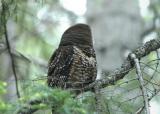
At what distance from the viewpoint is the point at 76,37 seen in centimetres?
454

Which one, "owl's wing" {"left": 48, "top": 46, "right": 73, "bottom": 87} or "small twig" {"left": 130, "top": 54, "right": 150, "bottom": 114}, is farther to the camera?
"owl's wing" {"left": 48, "top": 46, "right": 73, "bottom": 87}

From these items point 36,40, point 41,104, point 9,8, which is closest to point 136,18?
point 36,40

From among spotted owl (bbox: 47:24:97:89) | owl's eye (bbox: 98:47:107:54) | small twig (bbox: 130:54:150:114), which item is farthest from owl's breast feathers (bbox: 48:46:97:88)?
owl's eye (bbox: 98:47:107:54)

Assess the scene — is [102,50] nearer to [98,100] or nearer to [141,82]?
[98,100]

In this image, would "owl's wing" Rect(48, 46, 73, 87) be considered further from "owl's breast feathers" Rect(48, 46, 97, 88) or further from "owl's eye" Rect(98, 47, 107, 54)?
"owl's eye" Rect(98, 47, 107, 54)

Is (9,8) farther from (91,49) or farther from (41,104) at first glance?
(41,104)

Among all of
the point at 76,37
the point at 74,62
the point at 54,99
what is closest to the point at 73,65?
the point at 74,62

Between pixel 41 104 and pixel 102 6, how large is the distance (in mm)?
7034

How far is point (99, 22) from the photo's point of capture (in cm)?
952

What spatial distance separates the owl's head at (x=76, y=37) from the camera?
4496 mm

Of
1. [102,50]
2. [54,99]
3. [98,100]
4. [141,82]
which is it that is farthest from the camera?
[102,50]

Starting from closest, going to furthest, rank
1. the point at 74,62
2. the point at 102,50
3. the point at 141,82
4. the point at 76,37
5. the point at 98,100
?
the point at 141,82 < the point at 98,100 < the point at 74,62 < the point at 76,37 < the point at 102,50

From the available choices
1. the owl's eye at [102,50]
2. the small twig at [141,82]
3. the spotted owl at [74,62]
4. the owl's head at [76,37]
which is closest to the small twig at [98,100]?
the small twig at [141,82]

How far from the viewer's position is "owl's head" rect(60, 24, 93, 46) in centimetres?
450
